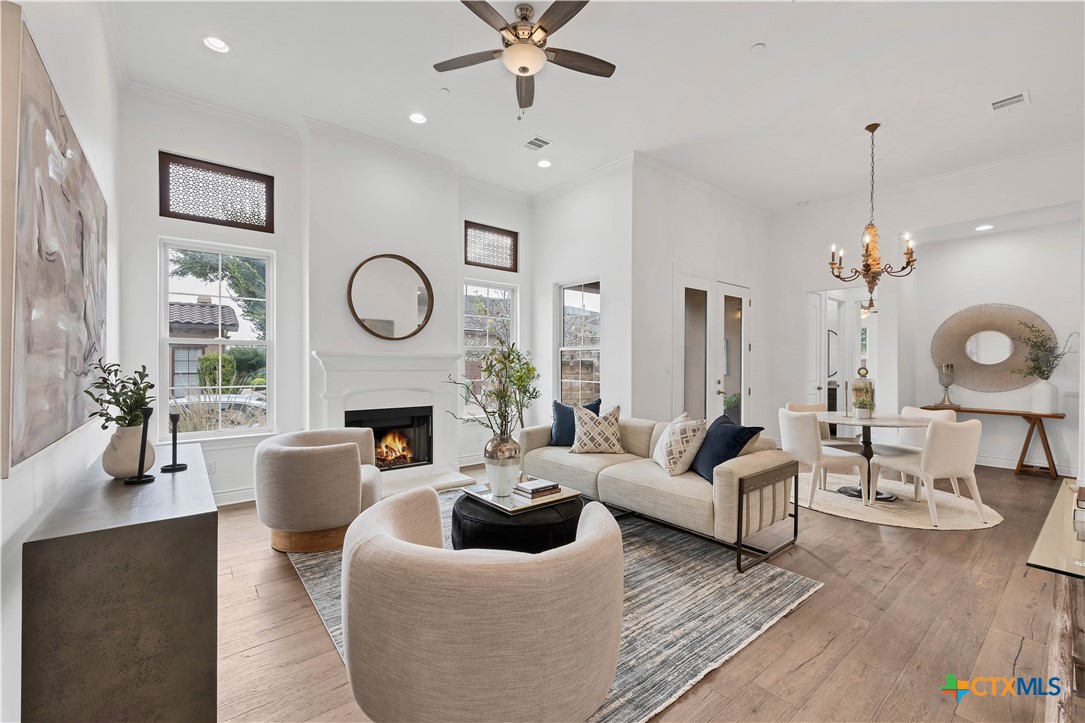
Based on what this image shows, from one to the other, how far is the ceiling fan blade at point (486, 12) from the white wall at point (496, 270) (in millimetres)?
3041

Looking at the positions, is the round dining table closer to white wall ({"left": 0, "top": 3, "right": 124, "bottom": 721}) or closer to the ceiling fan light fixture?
the ceiling fan light fixture

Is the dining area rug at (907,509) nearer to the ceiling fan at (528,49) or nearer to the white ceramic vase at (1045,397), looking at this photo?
the white ceramic vase at (1045,397)

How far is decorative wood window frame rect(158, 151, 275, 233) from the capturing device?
377 centimetres

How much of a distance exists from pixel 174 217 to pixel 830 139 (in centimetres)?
578

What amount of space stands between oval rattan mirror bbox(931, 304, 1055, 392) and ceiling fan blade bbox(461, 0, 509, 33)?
6.26m

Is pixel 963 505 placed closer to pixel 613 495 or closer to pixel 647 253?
pixel 613 495

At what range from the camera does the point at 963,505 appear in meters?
3.96

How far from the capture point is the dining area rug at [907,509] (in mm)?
3553

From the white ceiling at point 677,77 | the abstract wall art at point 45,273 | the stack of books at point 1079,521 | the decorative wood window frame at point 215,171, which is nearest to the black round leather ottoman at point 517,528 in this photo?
the abstract wall art at point 45,273

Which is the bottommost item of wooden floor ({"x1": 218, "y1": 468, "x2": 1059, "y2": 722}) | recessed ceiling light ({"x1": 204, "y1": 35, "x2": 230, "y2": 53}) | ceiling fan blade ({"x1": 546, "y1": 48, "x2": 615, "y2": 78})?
wooden floor ({"x1": 218, "y1": 468, "x2": 1059, "y2": 722})

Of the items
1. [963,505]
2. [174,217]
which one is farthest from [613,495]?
[174,217]

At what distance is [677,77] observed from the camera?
346cm

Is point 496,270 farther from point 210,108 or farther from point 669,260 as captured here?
point 210,108

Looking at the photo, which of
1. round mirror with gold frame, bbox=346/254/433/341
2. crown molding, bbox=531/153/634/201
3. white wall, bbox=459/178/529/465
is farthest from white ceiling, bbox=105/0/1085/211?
round mirror with gold frame, bbox=346/254/433/341
